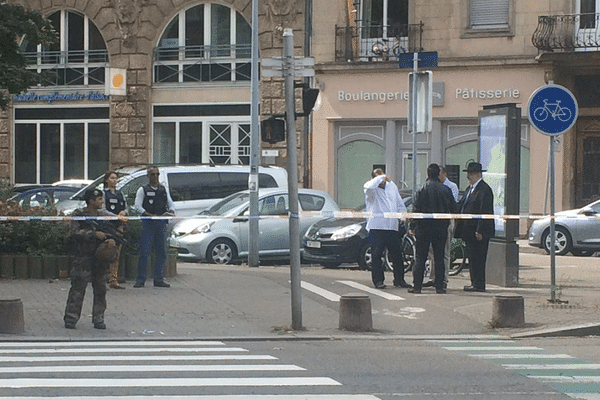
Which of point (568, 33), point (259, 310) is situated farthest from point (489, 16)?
point (259, 310)

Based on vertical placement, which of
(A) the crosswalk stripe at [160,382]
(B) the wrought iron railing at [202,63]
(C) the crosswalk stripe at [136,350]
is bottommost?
(C) the crosswalk stripe at [136,350]

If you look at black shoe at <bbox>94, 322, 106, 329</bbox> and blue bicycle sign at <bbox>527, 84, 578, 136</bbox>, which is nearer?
black shoe at <bbox>94, 322, 106, 329</bbox>

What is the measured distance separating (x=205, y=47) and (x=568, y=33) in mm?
10790

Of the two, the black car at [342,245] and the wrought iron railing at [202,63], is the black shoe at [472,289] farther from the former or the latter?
the wrought iron railing at [202,63]

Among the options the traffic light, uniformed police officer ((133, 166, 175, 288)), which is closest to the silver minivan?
uniformed police officer ((133, 166, 175, 288))

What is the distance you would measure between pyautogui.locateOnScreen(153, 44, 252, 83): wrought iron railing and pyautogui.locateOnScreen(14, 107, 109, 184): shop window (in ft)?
8.91

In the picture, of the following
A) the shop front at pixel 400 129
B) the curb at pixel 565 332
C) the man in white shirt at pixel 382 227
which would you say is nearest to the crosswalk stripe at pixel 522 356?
the curb at pixel 565 332

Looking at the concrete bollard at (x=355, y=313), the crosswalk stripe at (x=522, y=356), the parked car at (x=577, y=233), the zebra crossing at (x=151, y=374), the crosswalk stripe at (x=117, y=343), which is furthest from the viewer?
the parked car at (x=577, y=233)

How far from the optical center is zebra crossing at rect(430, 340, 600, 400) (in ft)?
28.6

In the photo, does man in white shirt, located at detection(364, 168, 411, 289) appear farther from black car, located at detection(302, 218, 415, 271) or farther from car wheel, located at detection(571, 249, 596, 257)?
car wheel, located at detection(571, 249, 596, 257)

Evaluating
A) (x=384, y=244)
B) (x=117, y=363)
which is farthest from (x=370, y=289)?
(x=117, y=363)

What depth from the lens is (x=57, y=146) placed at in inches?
1433

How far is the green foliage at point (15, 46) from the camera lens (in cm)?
2039

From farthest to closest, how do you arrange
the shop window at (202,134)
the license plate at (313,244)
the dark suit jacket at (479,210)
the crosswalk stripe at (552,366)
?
the shop window at (202,134) < the license plate at (313,244) < the dark suit jacket at (479,210) < the crosswalk stripe at (552,366)
